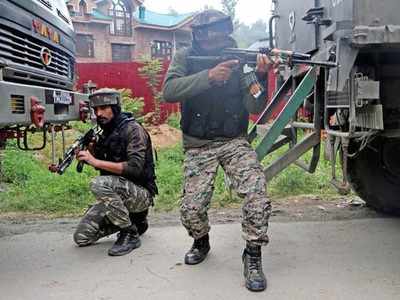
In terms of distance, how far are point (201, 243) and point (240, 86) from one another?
3.63 ft

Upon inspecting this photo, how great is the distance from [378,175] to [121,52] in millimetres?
27236

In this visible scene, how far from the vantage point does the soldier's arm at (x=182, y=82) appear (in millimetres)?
2969

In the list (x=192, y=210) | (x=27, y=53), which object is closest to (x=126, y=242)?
(x=192, y=210)

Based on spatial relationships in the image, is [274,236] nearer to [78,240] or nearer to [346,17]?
[78,240]

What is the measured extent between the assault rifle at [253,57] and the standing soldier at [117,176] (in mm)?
832

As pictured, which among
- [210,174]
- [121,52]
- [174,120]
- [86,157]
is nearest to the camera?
[210,174]

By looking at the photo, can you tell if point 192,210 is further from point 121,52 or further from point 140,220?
point 121,52

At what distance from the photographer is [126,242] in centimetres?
358

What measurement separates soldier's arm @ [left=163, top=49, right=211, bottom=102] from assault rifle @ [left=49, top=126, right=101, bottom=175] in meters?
0.87

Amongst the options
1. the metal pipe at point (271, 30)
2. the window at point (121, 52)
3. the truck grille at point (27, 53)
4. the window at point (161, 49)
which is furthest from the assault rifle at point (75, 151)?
the window at point (121, 52)

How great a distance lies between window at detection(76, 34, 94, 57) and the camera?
91.0 feet

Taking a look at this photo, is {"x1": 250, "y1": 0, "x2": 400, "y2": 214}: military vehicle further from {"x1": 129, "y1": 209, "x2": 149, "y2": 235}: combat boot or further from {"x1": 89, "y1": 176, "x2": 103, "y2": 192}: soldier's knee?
{"x1": 89, "y1": 176, "x2": 103, "y2": 192}: soldier's knee

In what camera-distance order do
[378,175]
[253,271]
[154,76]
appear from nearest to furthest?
[253,271] < [378,175] < [154,76]

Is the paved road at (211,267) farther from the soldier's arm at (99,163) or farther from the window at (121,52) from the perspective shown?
the window at (121,52)
